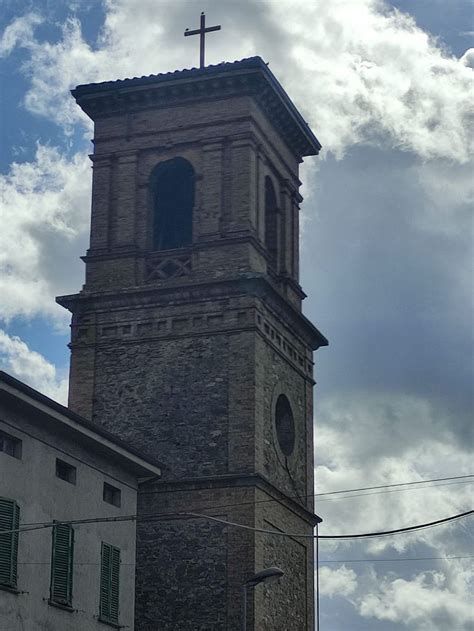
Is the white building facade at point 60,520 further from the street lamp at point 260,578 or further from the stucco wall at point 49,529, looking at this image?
the street lamp at point 260,578

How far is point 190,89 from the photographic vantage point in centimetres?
4403

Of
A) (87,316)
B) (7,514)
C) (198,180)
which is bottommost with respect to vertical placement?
(7,514)

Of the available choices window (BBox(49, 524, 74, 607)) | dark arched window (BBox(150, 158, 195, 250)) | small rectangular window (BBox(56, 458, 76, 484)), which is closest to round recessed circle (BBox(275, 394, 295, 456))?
dark arched window (BBox(150, 158, 195, 250))

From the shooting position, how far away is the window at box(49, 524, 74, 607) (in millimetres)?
32125

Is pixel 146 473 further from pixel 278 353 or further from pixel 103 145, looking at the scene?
pixel 103 145

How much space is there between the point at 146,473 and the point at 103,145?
12274 mm

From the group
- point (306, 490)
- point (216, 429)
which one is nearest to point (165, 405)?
point (216, 429)

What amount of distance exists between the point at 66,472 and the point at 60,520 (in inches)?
58.1

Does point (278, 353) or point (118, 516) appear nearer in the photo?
point (118, 516)

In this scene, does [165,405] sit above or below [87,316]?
below

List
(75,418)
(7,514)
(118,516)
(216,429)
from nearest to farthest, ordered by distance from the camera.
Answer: (7,514) → (75,418) → (118,516) → (216,429)

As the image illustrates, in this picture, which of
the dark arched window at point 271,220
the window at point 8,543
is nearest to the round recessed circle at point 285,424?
the dark arched window at point 271,220

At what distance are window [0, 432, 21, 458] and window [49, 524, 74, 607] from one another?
190 centimetres

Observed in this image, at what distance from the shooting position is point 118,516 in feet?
117
